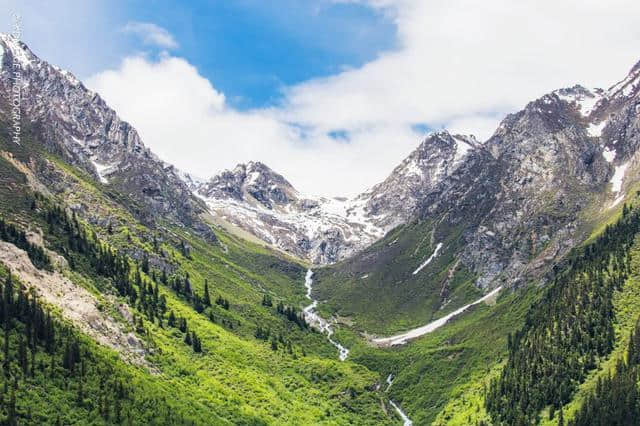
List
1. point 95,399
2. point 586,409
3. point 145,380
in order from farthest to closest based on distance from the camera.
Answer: point 586,409 < point 145,380 < point 95,399

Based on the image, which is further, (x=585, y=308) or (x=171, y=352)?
(x=585, y=308)

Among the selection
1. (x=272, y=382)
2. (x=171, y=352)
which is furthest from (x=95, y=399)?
(x=272, y=382)

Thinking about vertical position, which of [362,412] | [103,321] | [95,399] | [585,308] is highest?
[585,308]

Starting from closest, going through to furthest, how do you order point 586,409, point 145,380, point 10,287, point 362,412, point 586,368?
point 10,287, point 145,380, point 586,409, point 586,368, point 362,412

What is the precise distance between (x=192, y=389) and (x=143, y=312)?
1405 inches

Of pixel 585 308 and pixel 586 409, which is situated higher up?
pixel 585 308

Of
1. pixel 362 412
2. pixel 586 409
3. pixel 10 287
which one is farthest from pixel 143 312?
pixel 586 409

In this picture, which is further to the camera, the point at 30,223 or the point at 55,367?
the point at 30,223

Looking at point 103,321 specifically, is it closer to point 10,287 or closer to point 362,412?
point 10,287

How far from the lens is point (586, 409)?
143625 millimetres

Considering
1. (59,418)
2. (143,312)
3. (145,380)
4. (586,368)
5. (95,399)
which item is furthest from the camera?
(143,312)

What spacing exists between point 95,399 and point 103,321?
42.5 metres

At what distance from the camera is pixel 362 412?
636 ft

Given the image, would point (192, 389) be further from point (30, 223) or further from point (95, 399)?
point (30, 223)
